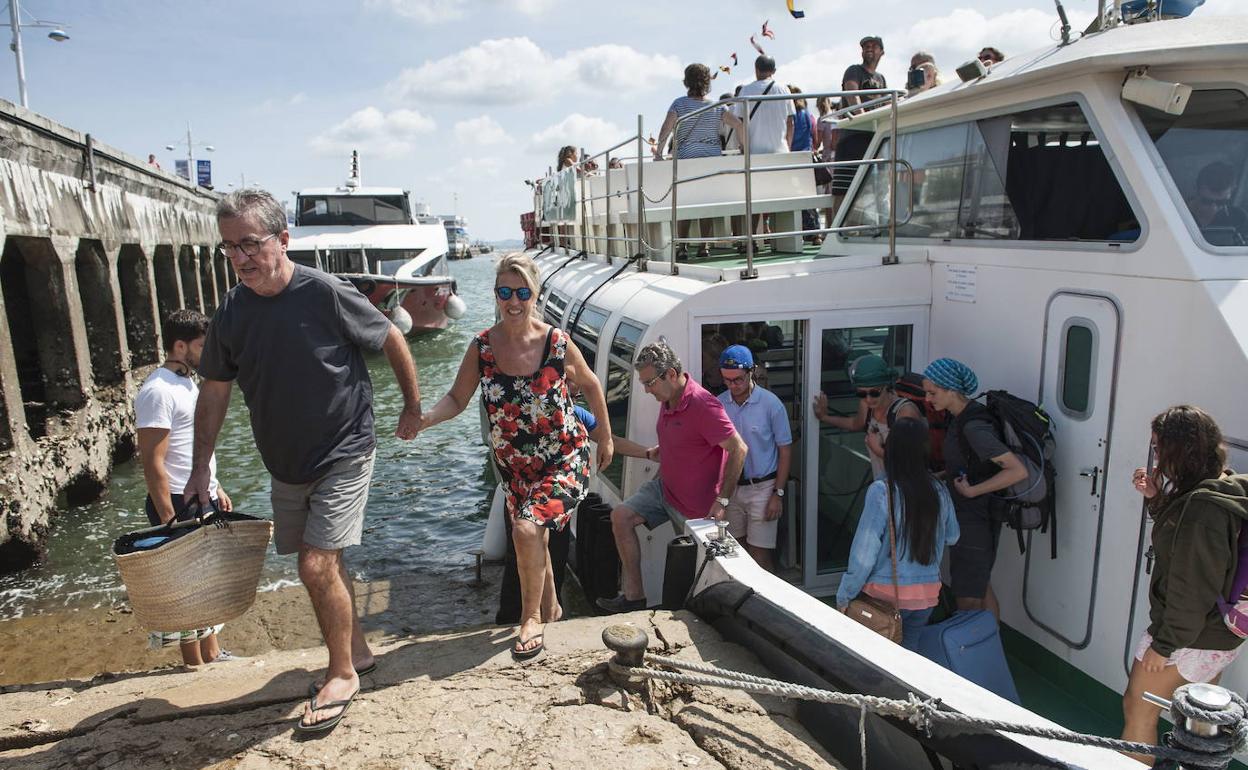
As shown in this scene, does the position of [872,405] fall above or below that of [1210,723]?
above

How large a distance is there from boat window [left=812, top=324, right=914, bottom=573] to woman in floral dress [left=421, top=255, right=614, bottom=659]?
1.97 metres

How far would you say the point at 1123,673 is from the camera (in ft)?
11.8

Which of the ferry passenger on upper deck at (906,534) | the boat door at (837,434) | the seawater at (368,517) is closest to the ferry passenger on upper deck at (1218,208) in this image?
the ferry passenger on upper deck at (906,534)

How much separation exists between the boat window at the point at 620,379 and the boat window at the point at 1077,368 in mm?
2198

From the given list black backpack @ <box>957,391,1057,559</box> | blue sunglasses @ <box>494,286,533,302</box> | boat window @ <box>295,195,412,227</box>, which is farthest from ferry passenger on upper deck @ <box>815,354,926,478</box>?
boat window @ <box>295,195,412,227</box>

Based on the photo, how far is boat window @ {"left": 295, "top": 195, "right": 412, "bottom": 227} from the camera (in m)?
23.3

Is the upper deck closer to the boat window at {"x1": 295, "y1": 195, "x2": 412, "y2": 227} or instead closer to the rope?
the rope

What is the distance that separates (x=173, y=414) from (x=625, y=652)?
8.03 ft

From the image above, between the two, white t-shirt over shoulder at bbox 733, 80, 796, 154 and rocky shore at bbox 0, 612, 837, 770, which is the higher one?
white t-shirt over shoulder at bbox 733, 80, 796, 154

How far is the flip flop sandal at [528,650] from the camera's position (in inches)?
133

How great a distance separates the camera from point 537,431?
3.62 m

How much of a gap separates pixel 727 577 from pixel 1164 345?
198 cm

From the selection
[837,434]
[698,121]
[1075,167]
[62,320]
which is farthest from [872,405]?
[62,320]

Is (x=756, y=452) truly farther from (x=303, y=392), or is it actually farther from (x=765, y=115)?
(x=765, y=115)
